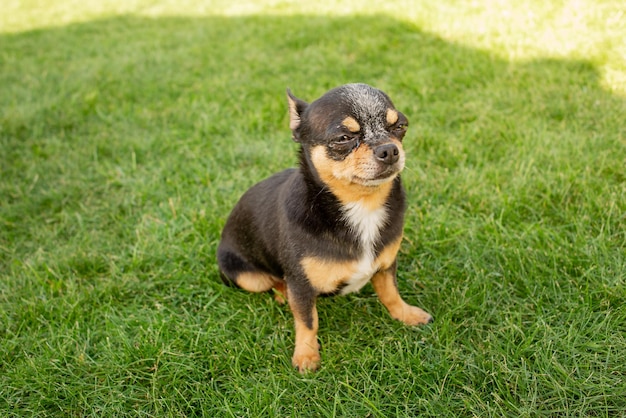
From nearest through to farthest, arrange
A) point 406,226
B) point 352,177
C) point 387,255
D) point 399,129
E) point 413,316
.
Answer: point 352,177, point 399,129, point 387,255, point 413,316, point 406,226

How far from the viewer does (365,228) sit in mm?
2557

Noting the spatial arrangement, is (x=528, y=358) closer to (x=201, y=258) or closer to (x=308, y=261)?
(x=308, y=261)

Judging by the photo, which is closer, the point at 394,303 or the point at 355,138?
the point at 355,138

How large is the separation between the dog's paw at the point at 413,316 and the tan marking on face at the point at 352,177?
2.28 ft

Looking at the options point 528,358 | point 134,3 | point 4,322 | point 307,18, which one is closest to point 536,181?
point 528,358

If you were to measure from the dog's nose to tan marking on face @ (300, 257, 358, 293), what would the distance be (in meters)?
0.57

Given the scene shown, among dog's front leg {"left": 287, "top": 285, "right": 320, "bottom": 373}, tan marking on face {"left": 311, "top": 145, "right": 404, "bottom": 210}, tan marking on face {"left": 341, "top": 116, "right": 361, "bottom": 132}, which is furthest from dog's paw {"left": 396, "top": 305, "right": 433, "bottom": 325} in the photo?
tan marking on face {"left": 341, "top": 116, "right": 361, "bottom": 132}

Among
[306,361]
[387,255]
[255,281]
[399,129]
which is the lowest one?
[306,361]

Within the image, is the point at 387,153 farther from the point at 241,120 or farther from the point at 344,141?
the point at 241,120

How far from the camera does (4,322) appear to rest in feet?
10.1

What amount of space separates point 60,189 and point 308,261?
9.80ft

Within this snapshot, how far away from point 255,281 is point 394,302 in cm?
86

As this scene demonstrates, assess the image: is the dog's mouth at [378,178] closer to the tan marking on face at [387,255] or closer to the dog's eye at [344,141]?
the dog's eye at [344,141]

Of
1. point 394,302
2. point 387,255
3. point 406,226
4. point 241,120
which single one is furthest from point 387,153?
point 241,120
